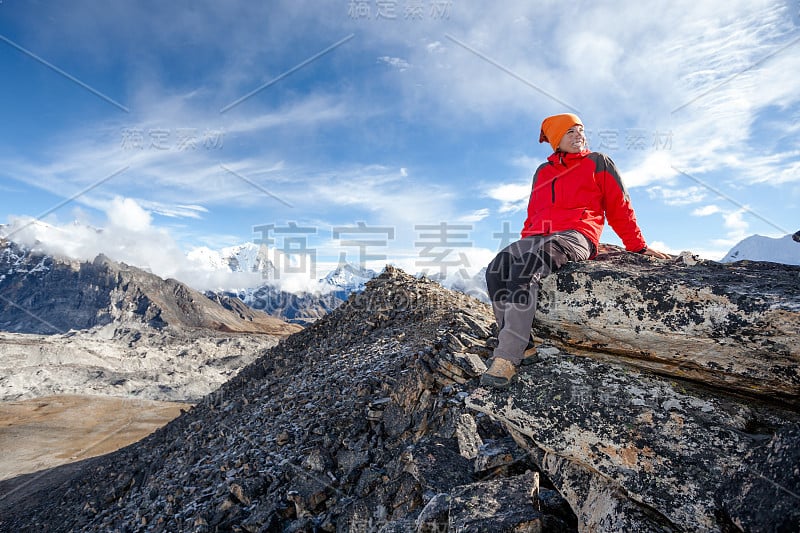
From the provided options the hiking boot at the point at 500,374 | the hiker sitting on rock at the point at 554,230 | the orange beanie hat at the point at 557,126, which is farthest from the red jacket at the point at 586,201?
the hiking boot at the point at 500,374

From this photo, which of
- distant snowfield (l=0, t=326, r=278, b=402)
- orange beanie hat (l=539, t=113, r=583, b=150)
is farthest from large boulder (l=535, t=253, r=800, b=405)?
distant snowfield (l=0, t=326, r=278, b=402)

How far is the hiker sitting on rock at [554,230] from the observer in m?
4.07

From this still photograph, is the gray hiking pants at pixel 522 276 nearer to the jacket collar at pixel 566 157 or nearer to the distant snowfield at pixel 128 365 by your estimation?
the jacket collar at pixel 566 157

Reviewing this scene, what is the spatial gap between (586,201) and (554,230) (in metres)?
0.53

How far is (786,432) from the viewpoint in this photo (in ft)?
8.34

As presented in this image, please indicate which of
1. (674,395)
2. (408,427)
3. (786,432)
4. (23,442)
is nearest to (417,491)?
(408,427)

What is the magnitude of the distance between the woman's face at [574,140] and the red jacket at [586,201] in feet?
0.23

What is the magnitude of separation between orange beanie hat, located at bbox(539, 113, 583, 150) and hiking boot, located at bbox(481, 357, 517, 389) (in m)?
2.66

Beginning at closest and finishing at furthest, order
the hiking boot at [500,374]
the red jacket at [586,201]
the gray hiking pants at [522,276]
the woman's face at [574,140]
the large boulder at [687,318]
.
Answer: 1. the large boulder at [687,318]
2. the gray hiking pants at [522,276]
3. the hiking boot at [500,374]
4. the red jacket at [586,201]
5. the woman's face at [574,140]

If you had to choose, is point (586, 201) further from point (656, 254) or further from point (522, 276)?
point (522, 276)

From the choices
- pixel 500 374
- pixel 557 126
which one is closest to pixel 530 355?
pixel 500 374

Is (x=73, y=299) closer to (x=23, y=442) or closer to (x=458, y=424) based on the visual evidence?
(x=23, y=442)

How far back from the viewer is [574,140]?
4.57m

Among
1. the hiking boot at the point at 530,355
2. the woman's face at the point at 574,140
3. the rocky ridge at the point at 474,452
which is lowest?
the rocky ridge at the point at 474,452
